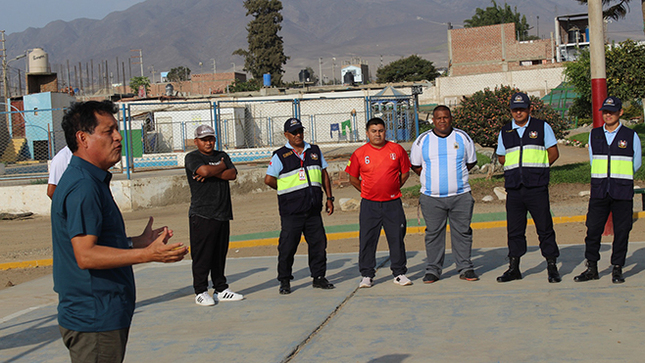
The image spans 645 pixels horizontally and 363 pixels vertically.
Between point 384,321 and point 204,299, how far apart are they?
2107 mm

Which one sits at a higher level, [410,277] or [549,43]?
[549,43]

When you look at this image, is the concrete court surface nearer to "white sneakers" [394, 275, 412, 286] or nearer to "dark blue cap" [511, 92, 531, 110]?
"white sneakers" [394, 275, 412, 286]

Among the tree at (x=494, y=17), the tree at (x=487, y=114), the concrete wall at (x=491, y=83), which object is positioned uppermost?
the tree at (x=494, y=17)

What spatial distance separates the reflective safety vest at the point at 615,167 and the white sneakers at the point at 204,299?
426 cm

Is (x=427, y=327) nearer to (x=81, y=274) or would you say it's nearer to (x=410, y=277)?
(x=410, y=277)

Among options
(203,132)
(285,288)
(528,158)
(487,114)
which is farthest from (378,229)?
(487,114)

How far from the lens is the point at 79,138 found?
325 cm

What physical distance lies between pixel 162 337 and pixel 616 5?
3264 cm

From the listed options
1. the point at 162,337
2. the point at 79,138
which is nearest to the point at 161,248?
the point at 79,138

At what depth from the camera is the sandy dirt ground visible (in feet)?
33.4

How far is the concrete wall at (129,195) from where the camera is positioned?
16672mm

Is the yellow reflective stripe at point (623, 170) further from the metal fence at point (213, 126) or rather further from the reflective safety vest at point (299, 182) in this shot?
the metal fence at point (213, 126)

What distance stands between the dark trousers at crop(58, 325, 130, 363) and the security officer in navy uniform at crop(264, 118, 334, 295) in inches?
157

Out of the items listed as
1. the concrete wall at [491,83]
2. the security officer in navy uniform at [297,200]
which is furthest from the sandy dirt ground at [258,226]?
the concrete wall at [491,83]
